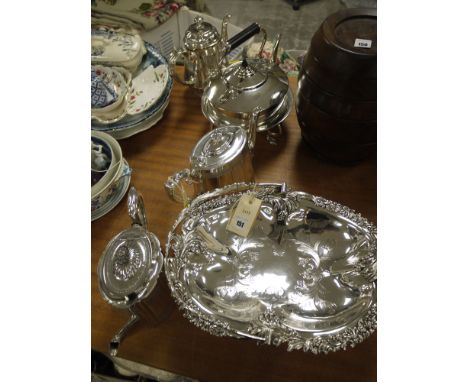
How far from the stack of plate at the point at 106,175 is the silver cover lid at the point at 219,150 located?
17 centimetres

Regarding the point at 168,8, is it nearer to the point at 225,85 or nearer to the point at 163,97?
the point at 163,97

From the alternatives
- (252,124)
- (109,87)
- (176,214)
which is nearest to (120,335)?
(176,214)

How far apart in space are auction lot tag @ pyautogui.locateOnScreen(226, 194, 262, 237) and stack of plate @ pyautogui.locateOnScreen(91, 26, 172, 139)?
0.36m

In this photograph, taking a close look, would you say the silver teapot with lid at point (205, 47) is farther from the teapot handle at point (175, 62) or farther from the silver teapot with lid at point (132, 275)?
the silver teapot with lid at point (132, 275)

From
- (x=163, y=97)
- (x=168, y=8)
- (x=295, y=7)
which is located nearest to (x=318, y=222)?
(x=163, y=97)

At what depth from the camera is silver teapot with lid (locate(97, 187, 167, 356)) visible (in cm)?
49

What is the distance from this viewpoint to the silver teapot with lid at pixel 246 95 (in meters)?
0.72

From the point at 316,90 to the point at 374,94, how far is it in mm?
93

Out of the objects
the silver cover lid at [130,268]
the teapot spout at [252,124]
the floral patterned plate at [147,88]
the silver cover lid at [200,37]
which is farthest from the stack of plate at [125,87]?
the silver cover lid at [130,268]

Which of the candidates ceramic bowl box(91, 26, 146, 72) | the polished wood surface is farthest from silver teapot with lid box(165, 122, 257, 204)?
ceramic bowl box(91, 26, 146, 72)

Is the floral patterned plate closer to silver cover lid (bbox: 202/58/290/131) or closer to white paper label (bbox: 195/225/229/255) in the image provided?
silver cover lid (bbox: 202/58/290/131)

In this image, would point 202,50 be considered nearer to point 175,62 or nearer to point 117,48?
point 175,62

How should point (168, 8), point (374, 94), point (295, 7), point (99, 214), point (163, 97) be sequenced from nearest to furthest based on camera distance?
1. point (374, 94)
2. point (99, 214)
3. point (163, 97)
4. point (168, 8)
5. point (295, 7)

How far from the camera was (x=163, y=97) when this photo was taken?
866 millimetres
